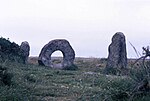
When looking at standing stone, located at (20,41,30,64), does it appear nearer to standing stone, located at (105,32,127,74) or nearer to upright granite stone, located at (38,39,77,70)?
upright granite stone, located at (38,39,77,70)

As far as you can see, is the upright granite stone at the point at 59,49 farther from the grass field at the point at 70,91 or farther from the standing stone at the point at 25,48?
the grass field at the point at 70,91

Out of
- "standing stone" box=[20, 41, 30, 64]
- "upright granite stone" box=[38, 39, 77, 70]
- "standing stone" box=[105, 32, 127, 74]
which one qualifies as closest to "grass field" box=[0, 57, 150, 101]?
"standing stone" box=[105, 32, 127, 74]

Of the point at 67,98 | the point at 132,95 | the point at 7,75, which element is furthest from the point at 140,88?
the point at 7,75

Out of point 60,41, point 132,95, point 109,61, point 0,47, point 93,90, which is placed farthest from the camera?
point 60,41

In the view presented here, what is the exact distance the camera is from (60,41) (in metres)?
29.7

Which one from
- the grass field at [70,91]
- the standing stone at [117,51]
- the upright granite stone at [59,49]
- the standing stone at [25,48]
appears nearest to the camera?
the grass field at [70,91]

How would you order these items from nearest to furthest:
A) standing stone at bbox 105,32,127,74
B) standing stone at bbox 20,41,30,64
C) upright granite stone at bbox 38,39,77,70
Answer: standing stone at bbox 105,32,127,74
upright granite stone at bbox 38,39,77,70
standing stone at bbox 20,41,30,64

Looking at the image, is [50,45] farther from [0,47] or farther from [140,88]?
[140,88]

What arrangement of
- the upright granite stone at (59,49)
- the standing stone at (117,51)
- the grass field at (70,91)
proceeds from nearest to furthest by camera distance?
1. the grass field at (70,91)
2. the standing stone at (117,51)
3. the upright granite stone at (59,49)

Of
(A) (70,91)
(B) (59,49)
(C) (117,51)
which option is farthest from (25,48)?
(A) (70,91)

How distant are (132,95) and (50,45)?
20.7 m

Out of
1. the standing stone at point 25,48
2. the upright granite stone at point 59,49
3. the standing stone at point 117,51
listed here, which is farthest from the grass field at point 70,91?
the standing stone at point 25,48

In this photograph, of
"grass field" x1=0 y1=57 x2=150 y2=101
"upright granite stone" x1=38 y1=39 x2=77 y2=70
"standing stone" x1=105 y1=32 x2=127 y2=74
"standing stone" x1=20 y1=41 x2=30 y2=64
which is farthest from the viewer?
"standing stone" x1=20 y1=41 x2=30 y2=64

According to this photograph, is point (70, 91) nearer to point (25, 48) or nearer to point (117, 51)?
point (117, 51)
